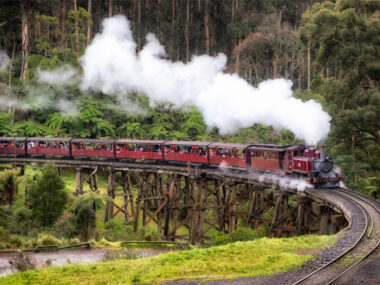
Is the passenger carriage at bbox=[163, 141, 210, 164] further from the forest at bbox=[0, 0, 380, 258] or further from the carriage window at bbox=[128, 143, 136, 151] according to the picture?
the forest at bbox=[0, 0, 380, 258]

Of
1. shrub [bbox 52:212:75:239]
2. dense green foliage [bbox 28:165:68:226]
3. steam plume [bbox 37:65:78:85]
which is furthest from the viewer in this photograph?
steam plume [bbox 37:65:78:85]

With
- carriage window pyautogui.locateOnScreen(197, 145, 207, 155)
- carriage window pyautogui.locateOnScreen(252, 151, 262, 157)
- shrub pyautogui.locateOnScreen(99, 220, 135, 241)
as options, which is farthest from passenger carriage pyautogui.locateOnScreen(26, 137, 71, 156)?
carriage window pyautogui.locateOnScreen(252, 151, 262, 157)

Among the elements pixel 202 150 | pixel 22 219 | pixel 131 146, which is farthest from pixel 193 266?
pixel 131 146

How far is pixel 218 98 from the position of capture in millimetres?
33969

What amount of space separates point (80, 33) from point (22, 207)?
30.4 m

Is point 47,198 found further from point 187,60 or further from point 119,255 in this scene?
point 187,60

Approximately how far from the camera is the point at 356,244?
A: 1426 centimetres

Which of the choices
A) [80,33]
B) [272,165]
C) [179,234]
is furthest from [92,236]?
[80,33]

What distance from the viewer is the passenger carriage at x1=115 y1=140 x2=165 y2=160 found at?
1227 inches

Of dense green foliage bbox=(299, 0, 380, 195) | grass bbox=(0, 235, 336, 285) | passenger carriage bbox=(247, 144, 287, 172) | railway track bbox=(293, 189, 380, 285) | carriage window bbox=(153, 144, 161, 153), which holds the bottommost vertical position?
grass bbox=(0, 235, 336, 285)

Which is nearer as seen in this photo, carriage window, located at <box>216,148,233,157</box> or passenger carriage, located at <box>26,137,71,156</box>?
carriage window, located at <box>216,148,233,157</box>

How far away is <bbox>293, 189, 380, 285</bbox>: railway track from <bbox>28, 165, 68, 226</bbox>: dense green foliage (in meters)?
14.2

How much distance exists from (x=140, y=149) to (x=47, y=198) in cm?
995

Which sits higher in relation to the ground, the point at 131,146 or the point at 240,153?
the point at 131,146
